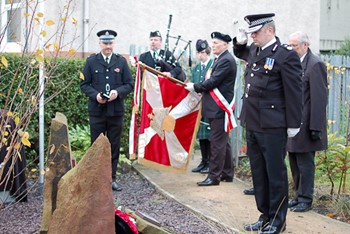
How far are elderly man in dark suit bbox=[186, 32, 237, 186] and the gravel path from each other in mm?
867

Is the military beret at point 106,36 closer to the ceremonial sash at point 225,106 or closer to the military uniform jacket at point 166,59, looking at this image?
the ceremonial sash at point 225,106

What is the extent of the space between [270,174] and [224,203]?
60.6 inches

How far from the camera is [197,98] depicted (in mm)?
8367

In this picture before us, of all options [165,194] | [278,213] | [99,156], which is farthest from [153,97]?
[99,156]

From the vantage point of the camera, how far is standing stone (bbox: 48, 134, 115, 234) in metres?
4.23

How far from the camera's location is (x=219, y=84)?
797cm

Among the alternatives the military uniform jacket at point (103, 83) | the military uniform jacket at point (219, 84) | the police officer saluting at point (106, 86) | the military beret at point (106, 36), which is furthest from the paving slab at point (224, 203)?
the military beret at point (106, 36)

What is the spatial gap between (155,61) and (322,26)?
52.9 feet

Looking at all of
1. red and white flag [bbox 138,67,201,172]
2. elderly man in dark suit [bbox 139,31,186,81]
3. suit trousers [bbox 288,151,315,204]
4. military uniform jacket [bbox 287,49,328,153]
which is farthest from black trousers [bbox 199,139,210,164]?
military uniform jacket [bbox 287,49,328,153]

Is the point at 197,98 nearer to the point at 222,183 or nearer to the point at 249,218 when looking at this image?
the point at 222,183

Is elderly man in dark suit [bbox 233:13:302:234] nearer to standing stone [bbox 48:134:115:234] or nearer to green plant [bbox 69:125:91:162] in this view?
standing stone [bbox 48:134:115:234]

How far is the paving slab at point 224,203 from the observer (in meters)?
6.00

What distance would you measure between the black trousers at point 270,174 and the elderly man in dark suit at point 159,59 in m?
3.97

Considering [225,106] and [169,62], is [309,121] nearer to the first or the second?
[225,106]
